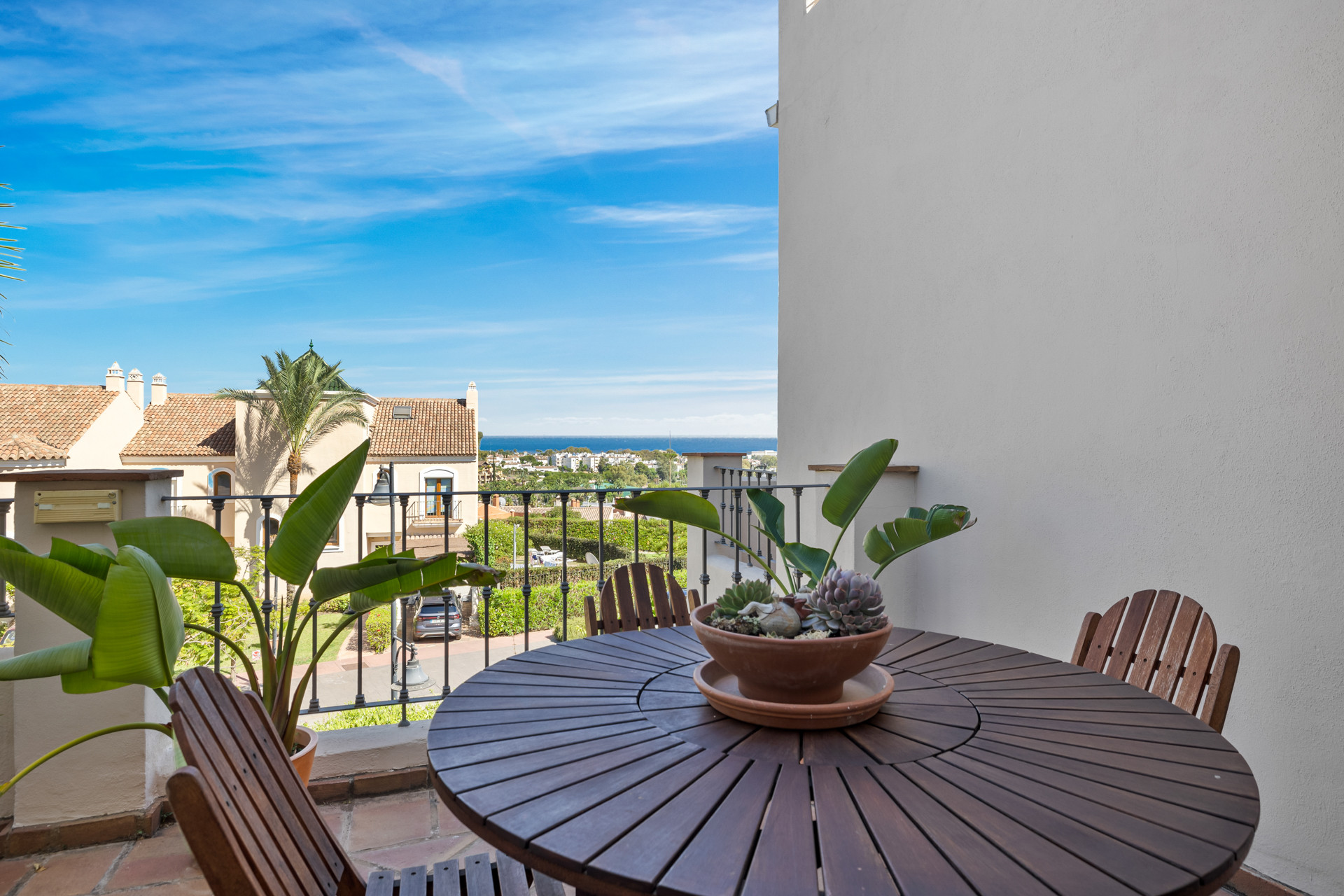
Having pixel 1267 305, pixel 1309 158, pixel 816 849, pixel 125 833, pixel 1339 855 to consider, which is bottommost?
pixel 125 833

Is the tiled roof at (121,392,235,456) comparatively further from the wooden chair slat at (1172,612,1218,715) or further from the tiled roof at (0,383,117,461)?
the wooden chair slat at (1172,612,1218,715)

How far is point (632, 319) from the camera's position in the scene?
190ft

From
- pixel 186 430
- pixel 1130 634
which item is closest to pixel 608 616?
pixel 1130 634

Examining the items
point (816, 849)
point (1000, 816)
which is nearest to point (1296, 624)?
point (1000, 816)

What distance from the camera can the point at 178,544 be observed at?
73.1 inches

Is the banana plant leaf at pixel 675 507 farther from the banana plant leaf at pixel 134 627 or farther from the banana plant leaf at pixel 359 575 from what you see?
the banana plant leaf at pixel 134 627

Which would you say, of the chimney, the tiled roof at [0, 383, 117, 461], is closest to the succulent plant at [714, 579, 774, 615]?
the tiled roof at [0, 383, 117, 461]

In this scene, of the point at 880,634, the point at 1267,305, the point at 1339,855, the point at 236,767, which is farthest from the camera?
the point at 1267,305

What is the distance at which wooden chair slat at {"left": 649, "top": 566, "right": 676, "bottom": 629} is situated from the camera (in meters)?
2.44

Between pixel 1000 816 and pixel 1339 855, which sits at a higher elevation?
pixel 1000 816

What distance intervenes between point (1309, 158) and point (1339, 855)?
77.8 inches

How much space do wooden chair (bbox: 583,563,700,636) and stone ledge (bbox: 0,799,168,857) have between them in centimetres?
156

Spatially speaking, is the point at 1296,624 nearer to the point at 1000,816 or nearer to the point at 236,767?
the point at 1000,816

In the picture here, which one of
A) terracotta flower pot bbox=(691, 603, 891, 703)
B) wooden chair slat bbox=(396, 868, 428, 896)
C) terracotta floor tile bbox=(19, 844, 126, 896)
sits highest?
terracotta flower pot bbox=(691, 603, 891, 703)
